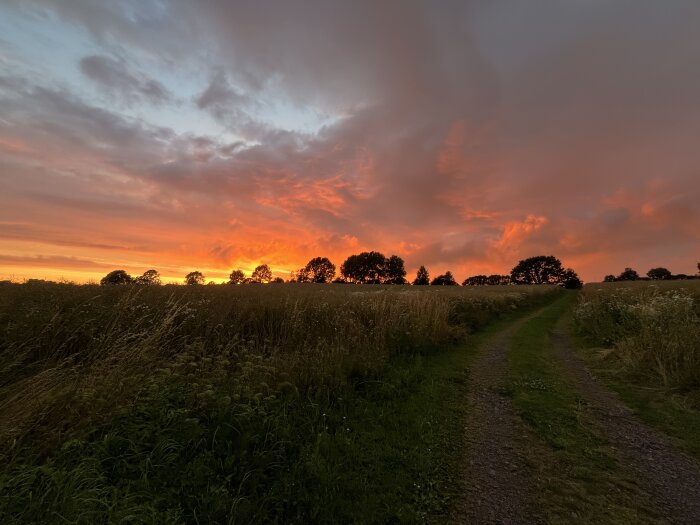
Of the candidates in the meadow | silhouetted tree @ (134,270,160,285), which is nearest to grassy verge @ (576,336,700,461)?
the meadow

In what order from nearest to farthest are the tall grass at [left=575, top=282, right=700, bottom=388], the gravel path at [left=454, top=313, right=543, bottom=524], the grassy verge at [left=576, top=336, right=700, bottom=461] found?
the gravel path at [left=454, top=313, right=543, bottom=524]
the grassy verge at [left=576, top=336, right=700, bottom=461]
the tall grass at [left=575, top=282, right=700, bottom=388]

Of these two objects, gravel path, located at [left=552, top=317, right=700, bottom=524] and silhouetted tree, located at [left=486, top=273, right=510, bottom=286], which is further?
silhouetted tree, located at [left=486, top=273, right=510, bottom=286]

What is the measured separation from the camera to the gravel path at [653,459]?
4.36m

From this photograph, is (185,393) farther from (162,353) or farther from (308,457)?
(162,353)

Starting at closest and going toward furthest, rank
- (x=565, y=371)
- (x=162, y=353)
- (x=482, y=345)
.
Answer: (x=162, y=353) → (x=565, y=371) → (x=482, y=345)

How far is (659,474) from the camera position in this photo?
502 cm

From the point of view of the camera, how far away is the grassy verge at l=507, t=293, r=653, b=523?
4.20 meters

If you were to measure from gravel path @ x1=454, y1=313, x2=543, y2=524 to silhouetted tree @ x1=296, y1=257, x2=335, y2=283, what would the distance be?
103m

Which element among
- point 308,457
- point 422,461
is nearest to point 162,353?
point 308,457

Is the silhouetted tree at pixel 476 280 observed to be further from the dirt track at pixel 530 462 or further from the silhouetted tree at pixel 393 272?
the dirt track at pixel 530 462

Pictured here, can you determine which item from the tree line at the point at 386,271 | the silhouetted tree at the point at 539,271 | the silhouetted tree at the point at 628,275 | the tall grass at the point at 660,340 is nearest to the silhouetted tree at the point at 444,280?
the tree line at the point at 386,271

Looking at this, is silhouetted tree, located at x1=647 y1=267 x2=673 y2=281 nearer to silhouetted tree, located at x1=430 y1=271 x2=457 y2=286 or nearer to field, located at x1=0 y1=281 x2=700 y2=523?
silhouetted tree, located at x1=430 y1=271 x2=457 y2=286

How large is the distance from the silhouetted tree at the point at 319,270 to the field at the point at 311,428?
10071cm

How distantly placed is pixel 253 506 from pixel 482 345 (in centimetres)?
1241
